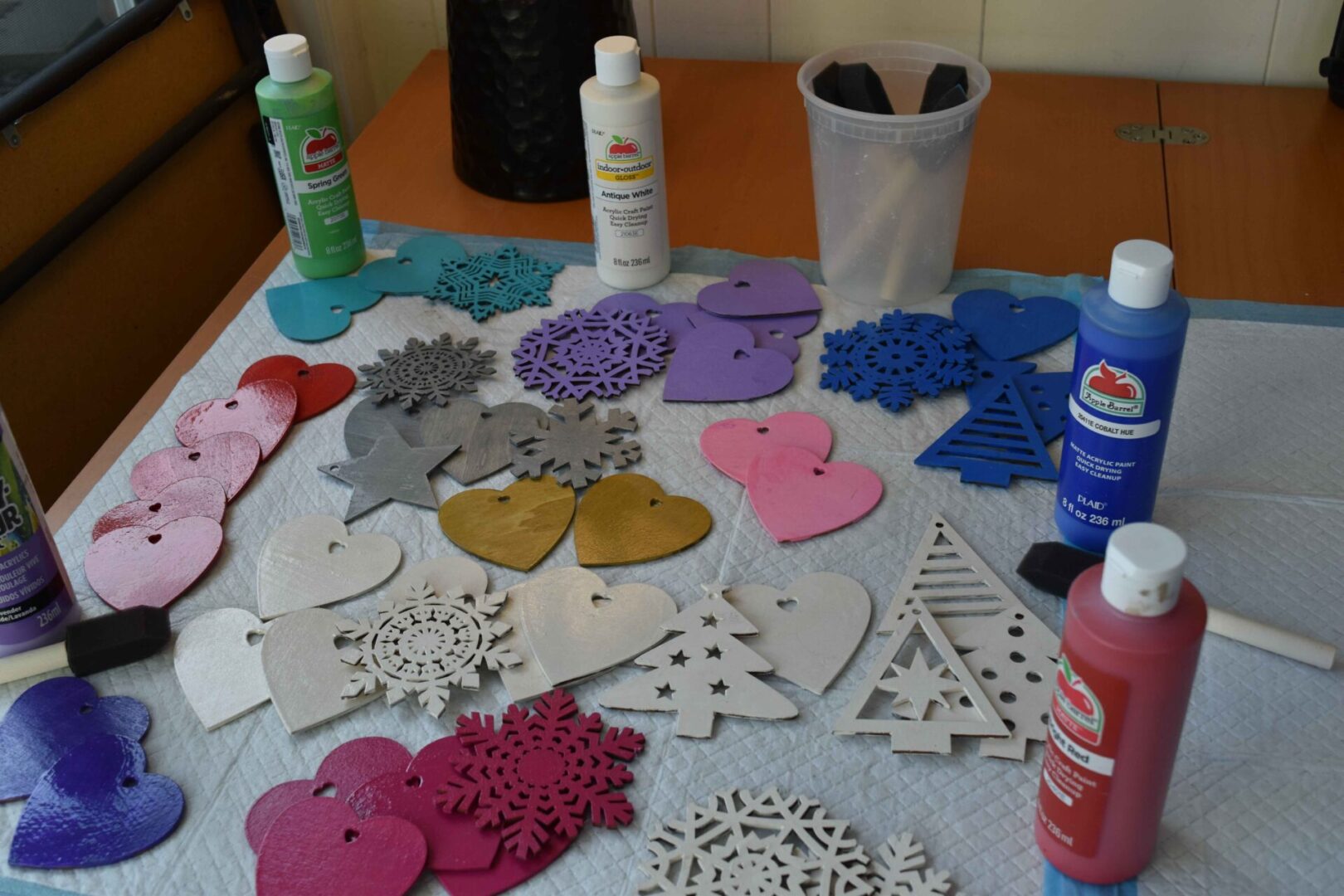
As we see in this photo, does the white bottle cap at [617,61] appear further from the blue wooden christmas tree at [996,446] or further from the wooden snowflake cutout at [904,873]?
the wooden snowflake cutout at [904,873]

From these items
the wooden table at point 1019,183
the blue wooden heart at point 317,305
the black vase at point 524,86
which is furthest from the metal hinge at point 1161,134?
the blue wooden heart at point 317,305

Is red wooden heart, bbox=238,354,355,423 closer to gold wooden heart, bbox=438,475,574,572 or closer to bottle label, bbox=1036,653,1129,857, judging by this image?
gold wooden heart, bbox=438,475,574,572

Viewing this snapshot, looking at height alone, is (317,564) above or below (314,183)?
below

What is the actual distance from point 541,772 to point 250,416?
41 centimetres

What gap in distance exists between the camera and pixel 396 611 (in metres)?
0.73

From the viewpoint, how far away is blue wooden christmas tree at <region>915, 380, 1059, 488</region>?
816 mm

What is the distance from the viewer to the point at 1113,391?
0.68 m

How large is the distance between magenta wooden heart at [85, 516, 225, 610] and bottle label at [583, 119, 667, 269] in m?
0.40

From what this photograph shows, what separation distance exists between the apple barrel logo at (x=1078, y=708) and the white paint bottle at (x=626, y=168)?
0.58 metres

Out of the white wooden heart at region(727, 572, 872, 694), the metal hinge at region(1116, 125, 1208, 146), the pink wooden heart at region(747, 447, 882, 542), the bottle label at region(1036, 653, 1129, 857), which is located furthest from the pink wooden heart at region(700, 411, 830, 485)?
the metal hinge at region(1116, 125, 1208, 146)

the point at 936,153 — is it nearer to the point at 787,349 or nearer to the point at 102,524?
the point at 787,349

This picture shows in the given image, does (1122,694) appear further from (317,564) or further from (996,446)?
(317,564)

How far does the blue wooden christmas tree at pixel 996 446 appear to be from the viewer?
2.68 feet

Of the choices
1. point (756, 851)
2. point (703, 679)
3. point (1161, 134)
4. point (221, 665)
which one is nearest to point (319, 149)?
point (221, 665)
